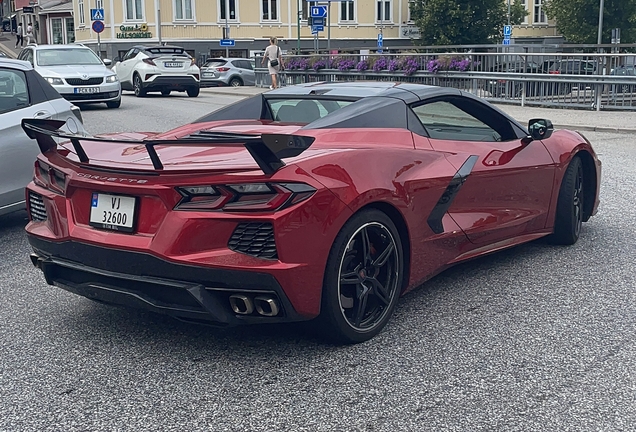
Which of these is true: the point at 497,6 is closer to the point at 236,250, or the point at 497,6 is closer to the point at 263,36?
the point at 263,36

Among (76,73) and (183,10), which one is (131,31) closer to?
(183,10)

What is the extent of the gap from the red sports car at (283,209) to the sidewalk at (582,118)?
11.7 m

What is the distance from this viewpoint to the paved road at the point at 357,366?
138 inches

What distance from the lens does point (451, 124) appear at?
5.61 m

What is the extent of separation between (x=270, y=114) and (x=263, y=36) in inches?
2157

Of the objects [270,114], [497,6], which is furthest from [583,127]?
[497,6]

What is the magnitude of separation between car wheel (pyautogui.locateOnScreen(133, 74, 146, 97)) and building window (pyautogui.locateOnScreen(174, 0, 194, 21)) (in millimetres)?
30088

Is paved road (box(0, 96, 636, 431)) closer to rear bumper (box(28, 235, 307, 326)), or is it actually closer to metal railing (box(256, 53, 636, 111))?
rear bumper (box(28, 235, 307, 326))

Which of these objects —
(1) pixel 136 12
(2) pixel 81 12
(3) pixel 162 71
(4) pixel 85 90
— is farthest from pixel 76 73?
(2) pixel 81 12

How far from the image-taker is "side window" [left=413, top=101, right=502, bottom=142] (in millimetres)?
5228

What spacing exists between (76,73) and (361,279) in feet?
55.2

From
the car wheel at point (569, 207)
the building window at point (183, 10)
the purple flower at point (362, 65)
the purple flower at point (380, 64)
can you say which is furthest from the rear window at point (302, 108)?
the building window at point (183, 10)

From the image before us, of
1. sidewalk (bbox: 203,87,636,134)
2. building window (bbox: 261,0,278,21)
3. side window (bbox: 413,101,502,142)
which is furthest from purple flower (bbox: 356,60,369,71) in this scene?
building window (bbox: 261,0,278,21)

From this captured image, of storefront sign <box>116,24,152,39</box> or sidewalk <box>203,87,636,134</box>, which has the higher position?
storefront sign <box>116,24,152,39</box>
